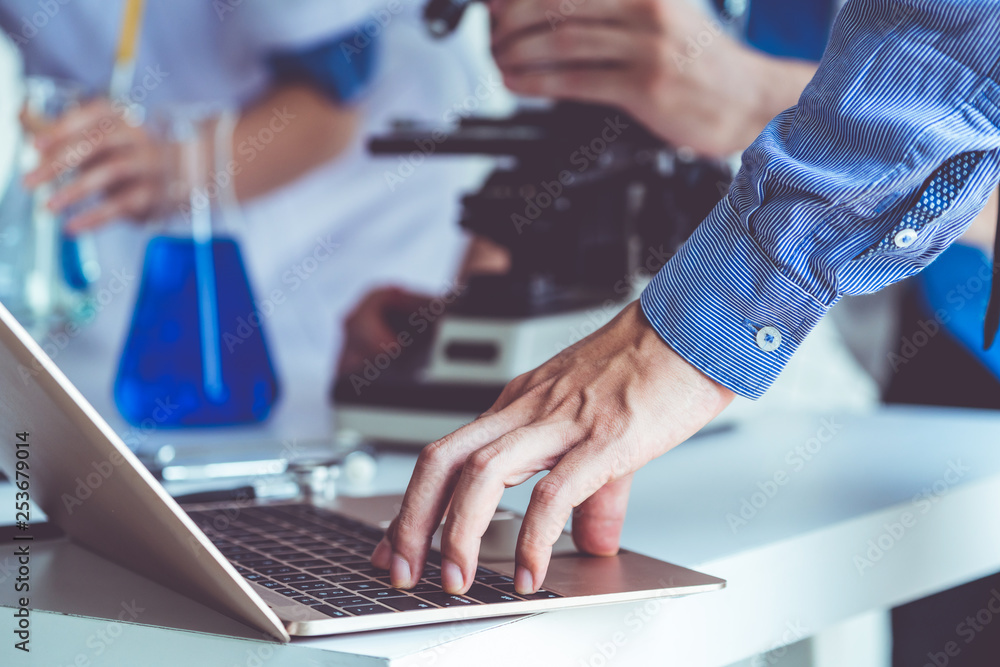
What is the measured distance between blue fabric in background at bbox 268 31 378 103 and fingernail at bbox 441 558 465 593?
1.42m

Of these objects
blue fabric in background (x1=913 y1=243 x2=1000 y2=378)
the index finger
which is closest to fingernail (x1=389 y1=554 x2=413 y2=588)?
the index finger

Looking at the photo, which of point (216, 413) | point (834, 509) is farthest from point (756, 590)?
point (216, 413)

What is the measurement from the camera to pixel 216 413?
0.96 meters

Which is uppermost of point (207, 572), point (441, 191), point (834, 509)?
point (441, 191)

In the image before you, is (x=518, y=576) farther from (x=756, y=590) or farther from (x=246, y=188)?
(x=246, y=188)

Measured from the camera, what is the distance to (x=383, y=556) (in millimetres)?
497

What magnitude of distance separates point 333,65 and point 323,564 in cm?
138

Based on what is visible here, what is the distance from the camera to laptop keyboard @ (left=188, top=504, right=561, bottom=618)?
437 mm

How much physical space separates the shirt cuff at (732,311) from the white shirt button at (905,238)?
0.05 metres

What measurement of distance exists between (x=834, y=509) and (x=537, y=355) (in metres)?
0.37

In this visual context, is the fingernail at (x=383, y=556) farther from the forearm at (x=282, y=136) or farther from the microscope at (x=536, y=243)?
the forearm at (x=282, y=136)

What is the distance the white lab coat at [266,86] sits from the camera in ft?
5.82

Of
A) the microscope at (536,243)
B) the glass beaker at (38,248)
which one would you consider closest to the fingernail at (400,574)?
the microscope at (536,243)
